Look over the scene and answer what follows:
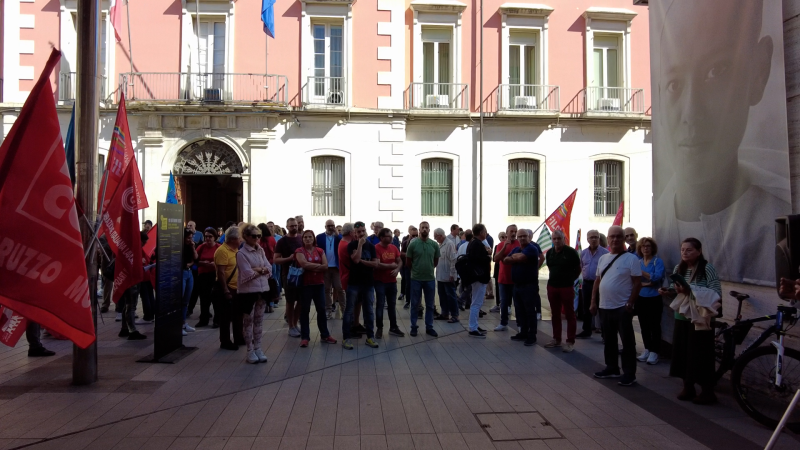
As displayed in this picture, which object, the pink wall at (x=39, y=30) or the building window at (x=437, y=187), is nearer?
the pink wall at (x=39, y=30)

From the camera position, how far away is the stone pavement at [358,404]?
512cm

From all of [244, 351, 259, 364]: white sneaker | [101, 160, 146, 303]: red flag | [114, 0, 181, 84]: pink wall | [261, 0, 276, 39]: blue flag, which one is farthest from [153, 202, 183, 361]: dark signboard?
[114, 0, 181, 84]: pink wall

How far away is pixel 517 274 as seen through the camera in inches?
368

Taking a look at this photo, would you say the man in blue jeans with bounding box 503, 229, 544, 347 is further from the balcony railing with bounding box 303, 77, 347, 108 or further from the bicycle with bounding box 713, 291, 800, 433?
the balcony railing with bounding box 303, 77, 347, 108

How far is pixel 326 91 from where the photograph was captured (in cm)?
1898

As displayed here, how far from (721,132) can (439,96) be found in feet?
43.5

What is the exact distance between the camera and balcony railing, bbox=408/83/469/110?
64.2ft

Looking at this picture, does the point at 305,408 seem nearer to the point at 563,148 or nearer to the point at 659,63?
the point at 659,63

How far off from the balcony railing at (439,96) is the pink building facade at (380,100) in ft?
0.16

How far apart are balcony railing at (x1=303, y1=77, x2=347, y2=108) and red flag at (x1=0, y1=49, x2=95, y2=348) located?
13908 millimetres

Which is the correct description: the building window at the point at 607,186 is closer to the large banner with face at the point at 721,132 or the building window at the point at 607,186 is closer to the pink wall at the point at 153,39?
the large banner with face at the point at 721,132

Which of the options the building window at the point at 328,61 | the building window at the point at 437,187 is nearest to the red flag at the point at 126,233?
the building window at the point at 328,61

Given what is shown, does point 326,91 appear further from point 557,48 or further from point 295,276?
point 295,276

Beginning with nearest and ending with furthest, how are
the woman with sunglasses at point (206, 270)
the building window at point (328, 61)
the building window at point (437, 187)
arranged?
the woman with sunglasses at point (206, 270)
the building window at point (328, 61)
the building window at point (437, 187)
